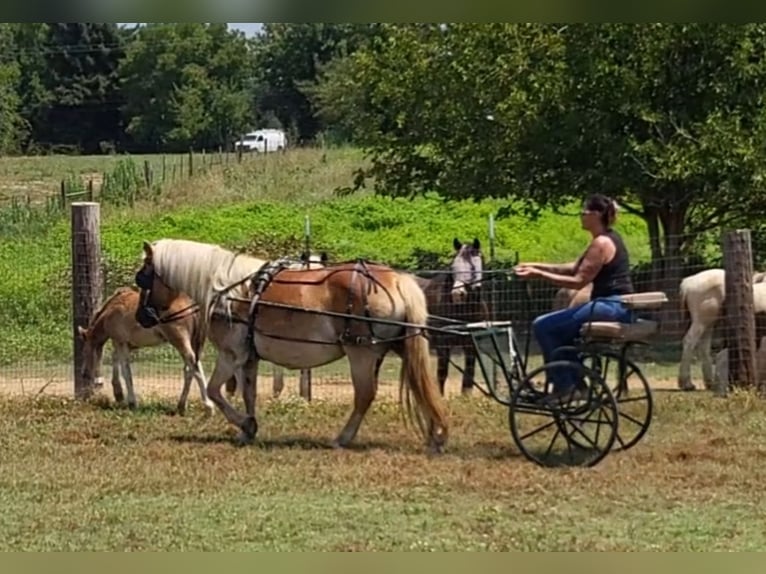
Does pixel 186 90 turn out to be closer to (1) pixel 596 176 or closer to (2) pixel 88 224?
(1) pixel 596 176

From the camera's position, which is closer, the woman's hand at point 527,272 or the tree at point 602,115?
the woman's hand at point 527,272

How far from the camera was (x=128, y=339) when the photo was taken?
9773 millimetres

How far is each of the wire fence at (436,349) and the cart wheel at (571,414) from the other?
77.8 inches

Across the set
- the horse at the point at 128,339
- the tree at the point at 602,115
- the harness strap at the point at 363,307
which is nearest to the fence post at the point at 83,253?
the horse at the point at 128,339

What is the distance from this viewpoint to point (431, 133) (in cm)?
1495

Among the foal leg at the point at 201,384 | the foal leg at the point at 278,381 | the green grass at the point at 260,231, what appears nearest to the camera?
the foal leg at the point at 201,384

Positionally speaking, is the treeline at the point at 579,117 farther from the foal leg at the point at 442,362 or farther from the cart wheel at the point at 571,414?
the cart wheel at the point at 571,414

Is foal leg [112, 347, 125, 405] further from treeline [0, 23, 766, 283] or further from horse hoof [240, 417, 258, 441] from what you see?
treeline [0, 23, 766, 283]

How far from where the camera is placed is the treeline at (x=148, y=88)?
31.6 meters

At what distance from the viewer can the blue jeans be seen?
678 centimetres

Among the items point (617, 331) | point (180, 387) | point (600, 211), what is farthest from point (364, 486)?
point (180, 387)

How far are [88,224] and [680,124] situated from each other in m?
6.22

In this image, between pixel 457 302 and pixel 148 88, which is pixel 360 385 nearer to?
pixel 457 302

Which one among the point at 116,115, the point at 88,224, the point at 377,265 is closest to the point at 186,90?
the point at 116,115
